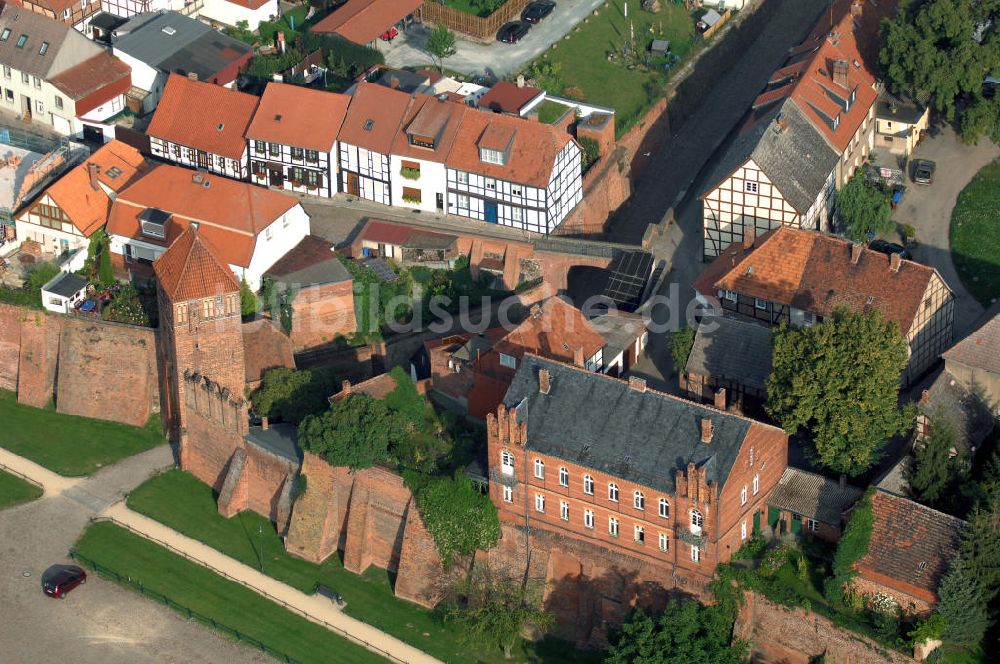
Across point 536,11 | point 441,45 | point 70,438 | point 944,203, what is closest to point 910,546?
point 944,203

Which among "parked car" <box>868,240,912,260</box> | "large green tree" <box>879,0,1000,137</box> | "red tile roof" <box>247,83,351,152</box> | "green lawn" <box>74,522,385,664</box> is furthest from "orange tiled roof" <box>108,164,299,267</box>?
"large green tree" <box>879,0,1000,137</box>

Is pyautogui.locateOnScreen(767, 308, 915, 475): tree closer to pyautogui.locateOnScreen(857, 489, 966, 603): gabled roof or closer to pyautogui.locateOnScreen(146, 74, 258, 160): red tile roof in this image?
pyautogui.locateOnScreen(857, 489, 966, 603): gabled roof

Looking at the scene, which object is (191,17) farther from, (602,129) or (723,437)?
(723,437)

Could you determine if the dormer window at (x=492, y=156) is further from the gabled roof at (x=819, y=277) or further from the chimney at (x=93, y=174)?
the chimney at (x=93, y=174)

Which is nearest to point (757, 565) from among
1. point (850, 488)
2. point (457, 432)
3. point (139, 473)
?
point (850, 488)

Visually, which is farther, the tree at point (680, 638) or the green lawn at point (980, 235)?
the green lawn at point (980, 235)

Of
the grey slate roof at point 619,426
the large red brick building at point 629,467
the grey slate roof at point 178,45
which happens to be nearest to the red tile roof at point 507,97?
the grey slate roof at point 178,45
